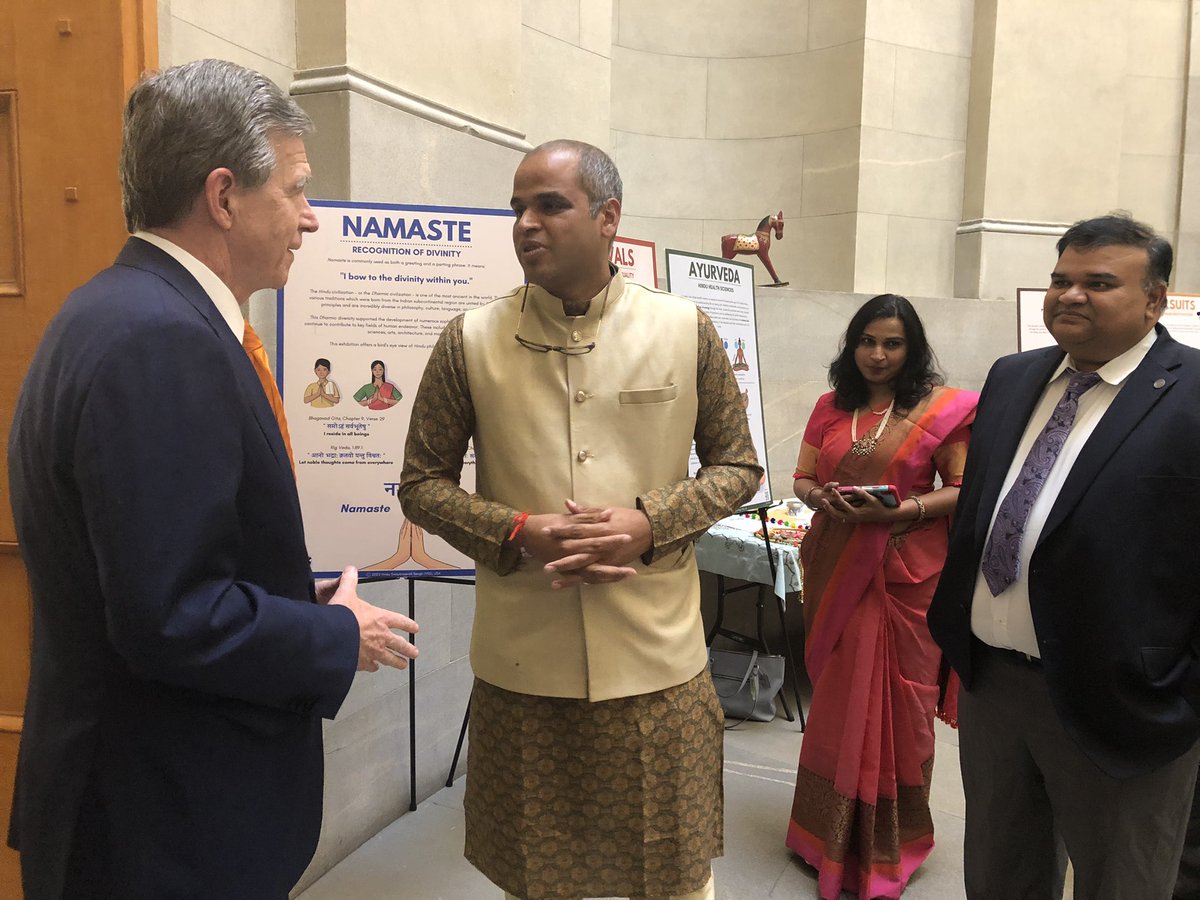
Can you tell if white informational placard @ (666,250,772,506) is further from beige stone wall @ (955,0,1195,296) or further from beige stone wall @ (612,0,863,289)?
beige stone wall @ (955,0,1195,296)

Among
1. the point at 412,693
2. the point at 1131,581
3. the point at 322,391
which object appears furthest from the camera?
the point at 412,693

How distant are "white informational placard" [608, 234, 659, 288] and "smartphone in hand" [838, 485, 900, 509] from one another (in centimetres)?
132

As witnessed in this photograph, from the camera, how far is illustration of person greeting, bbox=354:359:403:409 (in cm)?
240

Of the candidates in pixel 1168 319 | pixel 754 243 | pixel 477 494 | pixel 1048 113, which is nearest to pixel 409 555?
pixel 477 494

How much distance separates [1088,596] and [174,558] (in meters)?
1.63

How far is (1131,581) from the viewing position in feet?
5.32

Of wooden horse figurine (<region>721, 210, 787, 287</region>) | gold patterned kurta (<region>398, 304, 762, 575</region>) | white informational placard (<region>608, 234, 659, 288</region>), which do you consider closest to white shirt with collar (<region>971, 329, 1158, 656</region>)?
gold patterned kurta (<region>398, 304, 762, 575</region>)

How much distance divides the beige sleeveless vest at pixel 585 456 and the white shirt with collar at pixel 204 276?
0.61 m

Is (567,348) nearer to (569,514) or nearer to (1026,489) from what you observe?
(569,514)

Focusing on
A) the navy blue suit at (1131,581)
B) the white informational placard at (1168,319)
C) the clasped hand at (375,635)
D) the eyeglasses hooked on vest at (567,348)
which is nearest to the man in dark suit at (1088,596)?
the navy blue suit at (1131,581)

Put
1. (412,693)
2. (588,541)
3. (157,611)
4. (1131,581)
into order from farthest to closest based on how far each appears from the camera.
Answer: (412,693)
(1131,581)
(588,541)
(157,611)

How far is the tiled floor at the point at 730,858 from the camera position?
8.57 ft

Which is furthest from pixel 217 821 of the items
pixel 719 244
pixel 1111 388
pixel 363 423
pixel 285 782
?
pixel 719 244

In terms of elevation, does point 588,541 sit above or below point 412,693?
above
